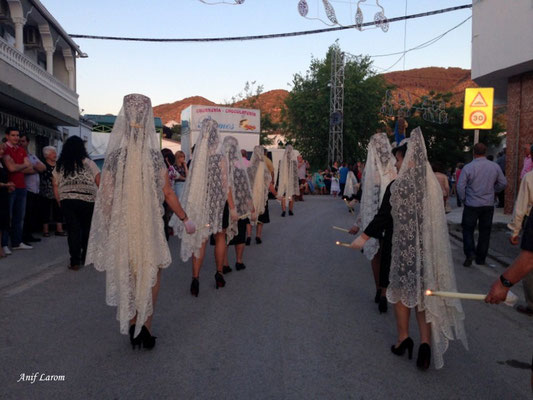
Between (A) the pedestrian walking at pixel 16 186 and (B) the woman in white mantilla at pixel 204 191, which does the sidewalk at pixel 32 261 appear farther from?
(B) the woman in white mantilla at pixel 204 191

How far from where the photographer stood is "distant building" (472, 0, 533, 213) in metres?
14.7

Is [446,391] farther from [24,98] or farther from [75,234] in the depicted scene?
[24,98]

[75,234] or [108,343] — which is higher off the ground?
[75,234]

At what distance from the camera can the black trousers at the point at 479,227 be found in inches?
341

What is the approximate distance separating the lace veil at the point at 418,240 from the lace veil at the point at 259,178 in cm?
661

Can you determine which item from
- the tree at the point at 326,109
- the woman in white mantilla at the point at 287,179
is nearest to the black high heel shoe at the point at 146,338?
the woman in white mantilla at the point at 287,179

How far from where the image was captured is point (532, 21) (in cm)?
1417

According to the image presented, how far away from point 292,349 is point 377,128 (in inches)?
1812

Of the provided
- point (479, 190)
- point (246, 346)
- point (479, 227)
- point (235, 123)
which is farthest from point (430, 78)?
point (246, 346)

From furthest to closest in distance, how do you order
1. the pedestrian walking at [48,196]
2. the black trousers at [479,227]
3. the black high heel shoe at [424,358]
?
1. the pedestrian walking at [48,196]
2. the black trousers at [479,227]
3. the black high heel shoe at [424,358]

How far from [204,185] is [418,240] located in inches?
124

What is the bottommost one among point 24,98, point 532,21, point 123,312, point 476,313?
point 476,313

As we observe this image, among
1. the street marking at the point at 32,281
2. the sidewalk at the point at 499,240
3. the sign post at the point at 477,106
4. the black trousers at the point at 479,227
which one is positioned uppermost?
the sign post at the point at 477,106

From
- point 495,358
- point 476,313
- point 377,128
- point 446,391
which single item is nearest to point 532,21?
point 476,313
